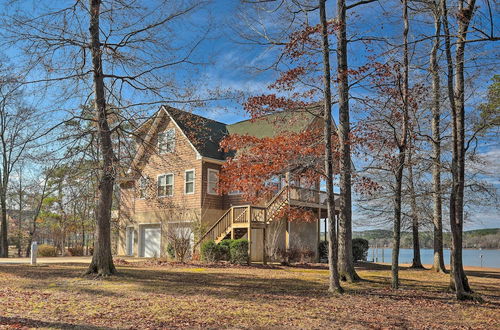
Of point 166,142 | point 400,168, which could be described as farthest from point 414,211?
point 166,142

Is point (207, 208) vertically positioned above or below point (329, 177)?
below

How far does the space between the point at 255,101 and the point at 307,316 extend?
800 cm

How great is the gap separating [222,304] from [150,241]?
61.0 ft

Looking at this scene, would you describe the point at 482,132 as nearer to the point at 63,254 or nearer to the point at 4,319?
the point at 4,319

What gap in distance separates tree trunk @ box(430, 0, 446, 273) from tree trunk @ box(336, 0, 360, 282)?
2452mm

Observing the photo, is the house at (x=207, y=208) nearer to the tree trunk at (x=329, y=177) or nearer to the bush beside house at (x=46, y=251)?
the bush beside house at (x=46, y=251)

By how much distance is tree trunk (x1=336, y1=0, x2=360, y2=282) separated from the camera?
522 inches

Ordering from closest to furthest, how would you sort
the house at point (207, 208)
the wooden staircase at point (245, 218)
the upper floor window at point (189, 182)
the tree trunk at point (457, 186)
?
the tree trunk at point (457, 186)
the wooden staircase at point (245, 218)
the house at point (207, 208)
the upper floor window at point (189, 182)

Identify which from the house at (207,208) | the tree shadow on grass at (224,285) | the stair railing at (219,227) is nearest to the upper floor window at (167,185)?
the house at (207,208)

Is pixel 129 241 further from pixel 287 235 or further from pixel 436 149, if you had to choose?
pixel 436 149

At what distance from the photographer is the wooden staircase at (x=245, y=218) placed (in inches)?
811

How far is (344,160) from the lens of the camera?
13.4 metres

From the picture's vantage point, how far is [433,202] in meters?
18.8

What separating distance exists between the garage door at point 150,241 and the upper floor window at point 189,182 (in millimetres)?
3561
